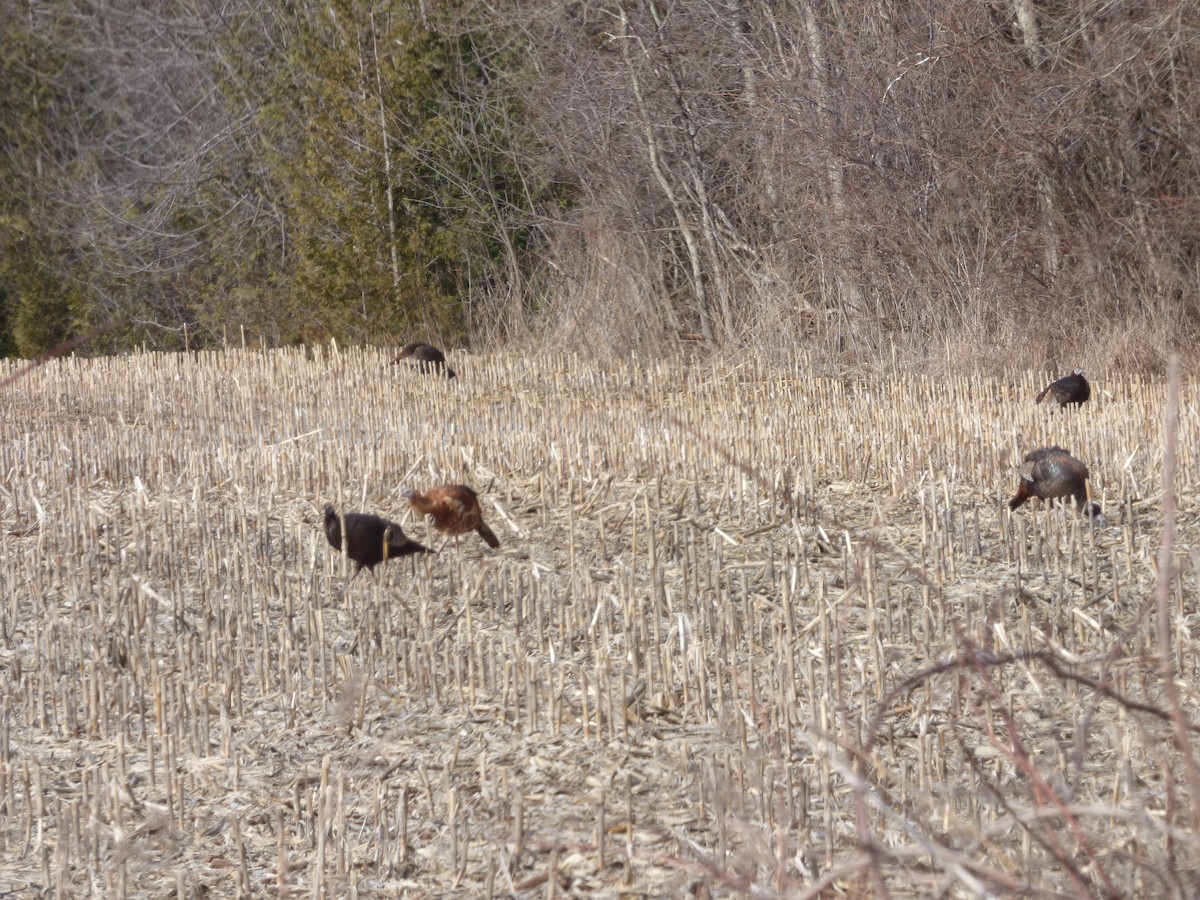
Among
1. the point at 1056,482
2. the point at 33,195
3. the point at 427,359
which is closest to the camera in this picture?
the point at 1056,482

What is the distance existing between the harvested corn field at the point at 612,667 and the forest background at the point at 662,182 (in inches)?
141

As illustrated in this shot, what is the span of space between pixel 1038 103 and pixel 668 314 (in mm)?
4282

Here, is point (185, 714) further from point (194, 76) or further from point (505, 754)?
point (194, 76)

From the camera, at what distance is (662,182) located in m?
14.4

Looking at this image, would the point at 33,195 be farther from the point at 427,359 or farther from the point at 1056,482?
the point at 1056,482

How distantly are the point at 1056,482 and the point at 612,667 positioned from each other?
2.40 meters

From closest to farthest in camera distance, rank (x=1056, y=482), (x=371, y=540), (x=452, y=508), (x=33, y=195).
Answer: (x=371, y=540)
(x=452, y=508)
(x=1056, y=482)
(x=33, y=195)

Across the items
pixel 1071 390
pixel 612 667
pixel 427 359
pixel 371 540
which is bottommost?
pixel 612 667

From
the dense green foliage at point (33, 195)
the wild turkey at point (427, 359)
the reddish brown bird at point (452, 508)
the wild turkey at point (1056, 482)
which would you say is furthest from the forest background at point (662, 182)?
the reddish brown bird at point (452, 508)

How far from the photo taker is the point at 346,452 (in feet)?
25.8

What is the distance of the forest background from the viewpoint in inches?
440

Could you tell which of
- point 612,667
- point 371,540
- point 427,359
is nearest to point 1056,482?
point 612,667

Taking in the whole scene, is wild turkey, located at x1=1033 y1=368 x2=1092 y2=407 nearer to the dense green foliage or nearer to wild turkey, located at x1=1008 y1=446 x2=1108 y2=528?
wild turkey, located at x1=1008 y1=446 x2=1108 y2=528

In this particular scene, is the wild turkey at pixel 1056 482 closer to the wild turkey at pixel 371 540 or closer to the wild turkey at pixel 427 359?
the wild turkey at pixel 371 540
